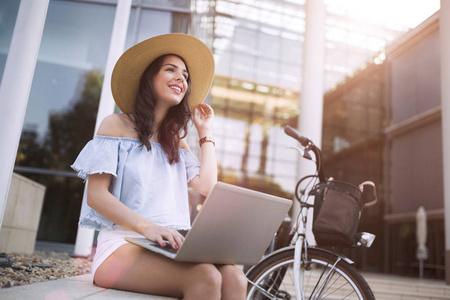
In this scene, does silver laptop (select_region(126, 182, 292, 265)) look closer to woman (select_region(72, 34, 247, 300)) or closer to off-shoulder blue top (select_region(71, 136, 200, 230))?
woman (select_region(72, 34, 247, 300))

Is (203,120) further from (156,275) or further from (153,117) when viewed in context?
(156,275)

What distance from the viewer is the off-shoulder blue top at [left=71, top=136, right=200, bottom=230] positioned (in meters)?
1.69

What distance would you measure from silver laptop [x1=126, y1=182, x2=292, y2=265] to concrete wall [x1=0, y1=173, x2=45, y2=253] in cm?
404

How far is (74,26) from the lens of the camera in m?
7.80

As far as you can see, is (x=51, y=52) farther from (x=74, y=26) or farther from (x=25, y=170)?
(x=25, y=170)

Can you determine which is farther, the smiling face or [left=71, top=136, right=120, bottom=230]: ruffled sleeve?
the smiling face

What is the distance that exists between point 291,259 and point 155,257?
1336 millimetres

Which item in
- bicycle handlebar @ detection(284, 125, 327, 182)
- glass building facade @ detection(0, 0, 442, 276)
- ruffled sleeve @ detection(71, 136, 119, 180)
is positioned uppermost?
glass building facade @ detection(0, 0, 442, 276)

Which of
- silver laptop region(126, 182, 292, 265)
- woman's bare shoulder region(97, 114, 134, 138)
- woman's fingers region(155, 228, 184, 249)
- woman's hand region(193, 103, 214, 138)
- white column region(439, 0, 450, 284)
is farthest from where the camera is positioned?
white column region(439, 0, 450, 284)

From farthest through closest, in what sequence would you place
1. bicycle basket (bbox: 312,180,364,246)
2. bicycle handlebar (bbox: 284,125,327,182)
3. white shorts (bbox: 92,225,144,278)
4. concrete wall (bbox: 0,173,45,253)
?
concrete wall (bbox: 0,173,45,253), bicycle handlebar (bbox: 284,125,327,182), bicycle basket (bbox: 312,180,364,246), white shorts (bbox: 92,225,144,278)

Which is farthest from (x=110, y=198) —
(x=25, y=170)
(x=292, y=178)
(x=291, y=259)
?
(x=292, y=178)

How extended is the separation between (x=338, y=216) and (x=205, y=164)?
888 mm

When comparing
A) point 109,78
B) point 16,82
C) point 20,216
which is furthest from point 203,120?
point 20,216

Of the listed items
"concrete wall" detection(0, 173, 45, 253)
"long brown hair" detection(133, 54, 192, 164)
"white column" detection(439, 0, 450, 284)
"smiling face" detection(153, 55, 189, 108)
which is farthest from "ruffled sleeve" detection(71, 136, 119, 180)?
"white column" detection(439, 0, 450, 284)
